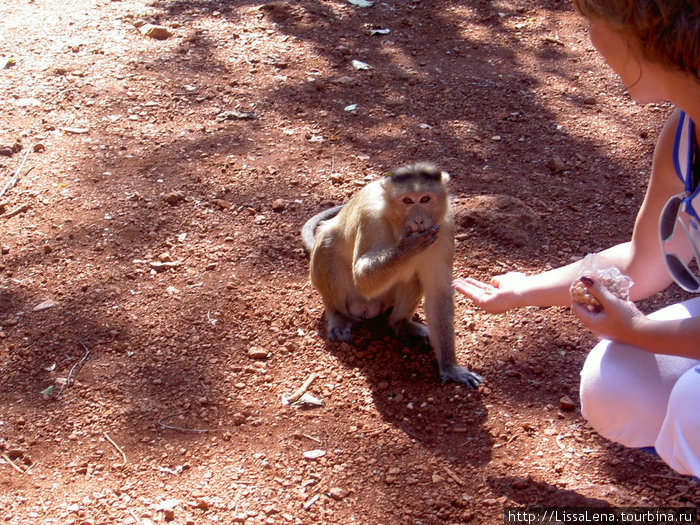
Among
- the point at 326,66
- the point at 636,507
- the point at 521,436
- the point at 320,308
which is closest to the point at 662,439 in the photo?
the point at 636,507

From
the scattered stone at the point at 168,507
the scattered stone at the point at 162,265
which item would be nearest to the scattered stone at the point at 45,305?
the scattered stone at the point at 162,265

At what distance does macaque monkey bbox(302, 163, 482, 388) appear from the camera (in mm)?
3455

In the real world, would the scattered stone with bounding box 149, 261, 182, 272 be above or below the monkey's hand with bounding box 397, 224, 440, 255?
below

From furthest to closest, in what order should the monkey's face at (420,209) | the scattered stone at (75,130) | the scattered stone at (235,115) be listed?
the scattered stone at (235,115) < the scattered stone at (75,130) < the monkey's face at (420,209)

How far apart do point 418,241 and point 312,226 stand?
1111 mm

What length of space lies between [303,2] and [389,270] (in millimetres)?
4432

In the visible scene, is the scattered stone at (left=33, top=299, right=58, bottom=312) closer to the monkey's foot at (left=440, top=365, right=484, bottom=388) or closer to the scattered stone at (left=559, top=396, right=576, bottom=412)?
the monkey's foot at (left=440, top=365, right=484, bottom=388)

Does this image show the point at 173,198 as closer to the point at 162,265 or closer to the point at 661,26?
the point at 162,265

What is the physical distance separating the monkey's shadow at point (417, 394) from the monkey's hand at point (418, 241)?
0.62 meters

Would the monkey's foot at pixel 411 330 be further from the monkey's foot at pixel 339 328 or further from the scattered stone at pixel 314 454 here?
the scattered stone at pixel 314 454

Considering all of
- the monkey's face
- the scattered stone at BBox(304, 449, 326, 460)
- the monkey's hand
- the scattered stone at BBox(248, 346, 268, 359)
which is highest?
the monkey's face

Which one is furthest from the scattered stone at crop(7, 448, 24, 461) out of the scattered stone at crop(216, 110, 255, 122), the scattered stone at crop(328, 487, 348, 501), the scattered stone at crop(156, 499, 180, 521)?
the scattered stone at crop(216, 110, 255, 122)

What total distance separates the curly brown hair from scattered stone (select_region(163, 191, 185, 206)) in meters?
3.12

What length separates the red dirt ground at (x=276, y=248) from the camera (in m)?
2.91
